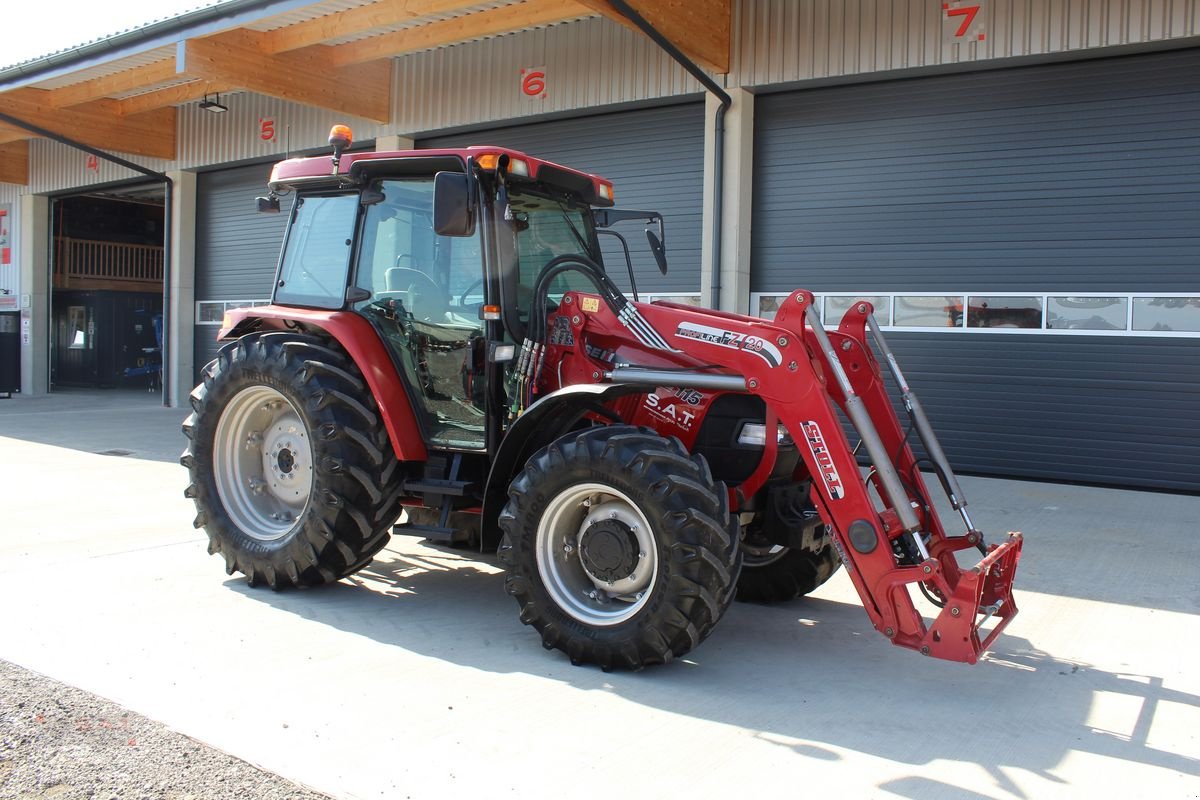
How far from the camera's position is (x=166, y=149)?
17.6 meters

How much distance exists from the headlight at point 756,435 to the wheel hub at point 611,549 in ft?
2.53

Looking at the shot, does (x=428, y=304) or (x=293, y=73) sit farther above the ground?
(x=293, y=73)

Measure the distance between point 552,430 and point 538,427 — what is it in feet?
0.32

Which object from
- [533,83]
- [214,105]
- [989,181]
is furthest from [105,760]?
[214,105]

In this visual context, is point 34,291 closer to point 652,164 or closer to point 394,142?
point 394,142

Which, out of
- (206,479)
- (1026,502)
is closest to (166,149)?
(206,479)

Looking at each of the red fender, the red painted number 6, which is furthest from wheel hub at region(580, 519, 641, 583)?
the red painted number 6

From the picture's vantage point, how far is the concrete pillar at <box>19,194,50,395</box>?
2044cm

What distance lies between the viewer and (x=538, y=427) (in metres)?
4.73

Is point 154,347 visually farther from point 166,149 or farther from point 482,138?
point 482,138

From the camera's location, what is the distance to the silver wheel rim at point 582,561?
14.1 feet

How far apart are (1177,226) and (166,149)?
1572 cm

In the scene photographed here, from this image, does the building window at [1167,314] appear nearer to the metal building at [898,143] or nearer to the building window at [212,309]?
the metal building at [898,143]

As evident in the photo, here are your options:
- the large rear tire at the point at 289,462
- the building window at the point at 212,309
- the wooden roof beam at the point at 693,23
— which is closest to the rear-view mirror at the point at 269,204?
the large rear tire at the point at 289,462
